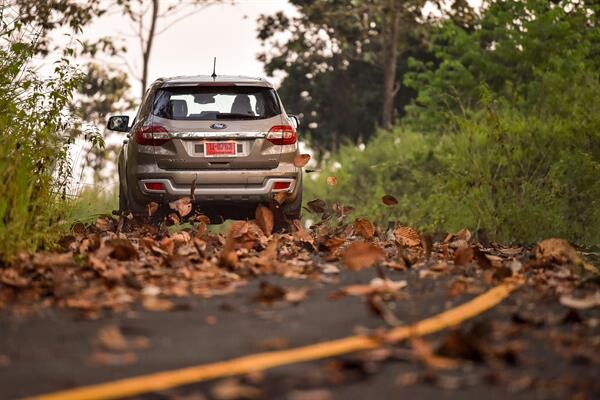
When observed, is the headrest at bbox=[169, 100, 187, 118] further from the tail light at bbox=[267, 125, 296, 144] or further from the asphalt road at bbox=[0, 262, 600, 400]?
the asphalt road at bbox=[0, 262, 600, 400]

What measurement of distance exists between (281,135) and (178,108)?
1260 millimetres

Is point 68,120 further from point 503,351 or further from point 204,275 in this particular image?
point 503,351

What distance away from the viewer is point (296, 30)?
41.2m

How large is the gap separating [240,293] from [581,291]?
2.70 m

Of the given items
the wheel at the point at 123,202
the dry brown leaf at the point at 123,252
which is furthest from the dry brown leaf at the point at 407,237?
the wheel at the point at 123,202

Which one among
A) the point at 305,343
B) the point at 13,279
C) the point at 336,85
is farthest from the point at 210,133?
the point at 336,85

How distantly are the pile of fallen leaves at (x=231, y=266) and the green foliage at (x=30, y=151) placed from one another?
0.97 ft

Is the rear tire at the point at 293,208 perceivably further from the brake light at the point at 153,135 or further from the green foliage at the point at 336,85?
the green foliage at the point at 336,85

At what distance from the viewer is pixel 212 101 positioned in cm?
1403

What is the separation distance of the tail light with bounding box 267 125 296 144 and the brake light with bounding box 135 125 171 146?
3.86 feet

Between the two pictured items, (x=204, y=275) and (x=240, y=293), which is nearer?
(x=240, y=293)

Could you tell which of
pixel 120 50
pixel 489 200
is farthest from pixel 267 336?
pixel 120 50

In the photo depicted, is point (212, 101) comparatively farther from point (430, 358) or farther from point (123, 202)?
point (430, 358)

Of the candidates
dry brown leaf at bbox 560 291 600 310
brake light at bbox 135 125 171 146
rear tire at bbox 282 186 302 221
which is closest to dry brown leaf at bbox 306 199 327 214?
rear tire at bbox 282 186 302 221
